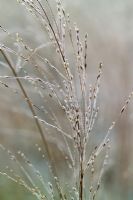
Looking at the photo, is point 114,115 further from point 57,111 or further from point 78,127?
point 78,127

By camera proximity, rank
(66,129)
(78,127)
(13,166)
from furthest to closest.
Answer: (13,166) → (66,129) → (78,127)

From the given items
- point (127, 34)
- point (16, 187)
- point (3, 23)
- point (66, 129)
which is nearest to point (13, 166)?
point (16, 187)

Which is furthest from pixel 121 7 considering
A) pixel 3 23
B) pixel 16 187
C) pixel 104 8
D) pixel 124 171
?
pixel 16 187

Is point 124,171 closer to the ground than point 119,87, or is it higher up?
closer to the ground

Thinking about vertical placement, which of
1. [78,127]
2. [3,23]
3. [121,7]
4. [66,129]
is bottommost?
[78,127]

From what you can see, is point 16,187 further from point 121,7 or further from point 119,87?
point 121,7

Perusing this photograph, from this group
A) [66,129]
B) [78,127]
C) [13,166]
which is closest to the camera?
[78,127]

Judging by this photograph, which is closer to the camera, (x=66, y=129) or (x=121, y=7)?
(x=66, y=129)
